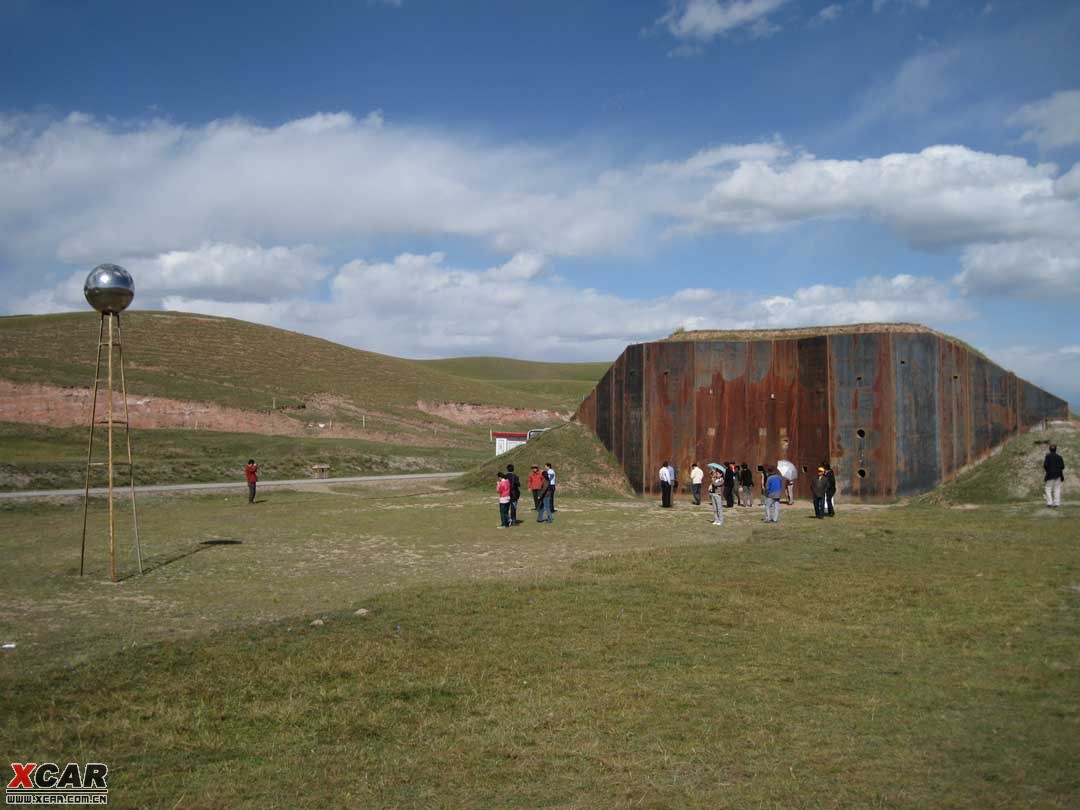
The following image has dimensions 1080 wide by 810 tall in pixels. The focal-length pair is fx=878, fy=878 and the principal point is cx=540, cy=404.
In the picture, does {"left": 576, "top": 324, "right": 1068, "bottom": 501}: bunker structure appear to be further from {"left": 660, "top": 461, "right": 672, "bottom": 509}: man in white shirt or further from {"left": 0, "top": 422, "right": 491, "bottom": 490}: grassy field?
{"left": 0, "top": 422, "right": 491, "bottom": 490}: grassy field

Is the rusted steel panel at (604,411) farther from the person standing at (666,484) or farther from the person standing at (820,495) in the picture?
the person standing at (820,495)

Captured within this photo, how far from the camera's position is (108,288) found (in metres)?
14.9

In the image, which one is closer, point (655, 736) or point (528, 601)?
point (655, 736)

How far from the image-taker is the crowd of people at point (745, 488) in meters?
21.8

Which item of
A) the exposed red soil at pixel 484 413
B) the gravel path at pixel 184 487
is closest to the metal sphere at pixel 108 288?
the gravel path at pixel 184 487

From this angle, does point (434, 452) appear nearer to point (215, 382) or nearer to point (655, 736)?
point (215, 382)

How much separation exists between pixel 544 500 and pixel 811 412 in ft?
33.9

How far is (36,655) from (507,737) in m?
5.37

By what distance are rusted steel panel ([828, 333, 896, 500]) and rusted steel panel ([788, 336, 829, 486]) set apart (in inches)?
11.5

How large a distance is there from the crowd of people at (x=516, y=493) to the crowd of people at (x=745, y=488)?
163 inches

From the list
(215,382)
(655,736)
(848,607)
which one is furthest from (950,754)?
(215,382)

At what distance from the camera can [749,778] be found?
616 cm

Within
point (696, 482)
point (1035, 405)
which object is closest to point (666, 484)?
point (696, 482)

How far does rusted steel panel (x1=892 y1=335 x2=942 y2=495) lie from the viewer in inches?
1067
